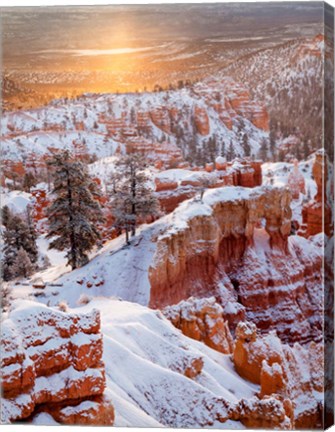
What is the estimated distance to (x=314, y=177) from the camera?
32.8 feet

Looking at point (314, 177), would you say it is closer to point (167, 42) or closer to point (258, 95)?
point (258, 95)

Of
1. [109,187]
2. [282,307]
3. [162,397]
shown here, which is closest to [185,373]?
[162,397]

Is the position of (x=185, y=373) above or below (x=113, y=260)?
below

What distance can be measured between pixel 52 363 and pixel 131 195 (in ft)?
6.69

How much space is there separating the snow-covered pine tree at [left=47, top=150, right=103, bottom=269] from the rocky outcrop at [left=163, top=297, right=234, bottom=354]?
110 cm

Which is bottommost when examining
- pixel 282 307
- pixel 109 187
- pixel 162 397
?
pixel 162 397

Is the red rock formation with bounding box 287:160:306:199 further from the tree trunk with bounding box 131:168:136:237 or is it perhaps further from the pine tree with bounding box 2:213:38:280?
the pine tree with bounding box 2:213:38:280

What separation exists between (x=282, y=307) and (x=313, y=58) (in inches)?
100

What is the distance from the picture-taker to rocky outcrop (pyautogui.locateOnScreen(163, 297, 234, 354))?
1059 cm

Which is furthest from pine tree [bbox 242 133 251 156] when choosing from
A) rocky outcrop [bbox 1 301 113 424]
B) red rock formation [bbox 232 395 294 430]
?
red rock formation [bbox 232 395 294 430]

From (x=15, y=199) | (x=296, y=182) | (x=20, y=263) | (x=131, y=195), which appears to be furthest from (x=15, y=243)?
(x=296, y=182)

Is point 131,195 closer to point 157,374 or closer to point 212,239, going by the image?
point 212,239

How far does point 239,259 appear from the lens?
11.0m

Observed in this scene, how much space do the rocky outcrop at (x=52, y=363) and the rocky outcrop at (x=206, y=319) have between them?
112 cm
